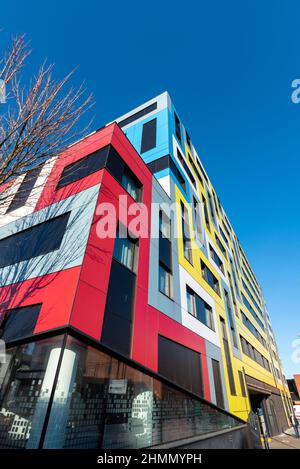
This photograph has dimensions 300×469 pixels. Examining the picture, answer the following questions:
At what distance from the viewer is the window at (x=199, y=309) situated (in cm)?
1268

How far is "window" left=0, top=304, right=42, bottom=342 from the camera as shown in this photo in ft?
21.6

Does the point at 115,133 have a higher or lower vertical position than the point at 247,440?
higher

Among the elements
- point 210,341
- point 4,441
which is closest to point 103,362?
point 4,441

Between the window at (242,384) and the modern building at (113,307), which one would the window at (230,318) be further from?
the window at (242,384)

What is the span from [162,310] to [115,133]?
803cm

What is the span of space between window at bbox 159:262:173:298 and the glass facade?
610cm

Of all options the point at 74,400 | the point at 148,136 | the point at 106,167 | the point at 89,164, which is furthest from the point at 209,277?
the point at 74,400

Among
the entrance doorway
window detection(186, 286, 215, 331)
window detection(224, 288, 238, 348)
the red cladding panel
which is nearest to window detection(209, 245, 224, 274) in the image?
window detection(224, 288, 238, 348)

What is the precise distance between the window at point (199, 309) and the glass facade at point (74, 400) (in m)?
8.21

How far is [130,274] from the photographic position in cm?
826

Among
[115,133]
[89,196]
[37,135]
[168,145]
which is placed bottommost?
[37,135]
